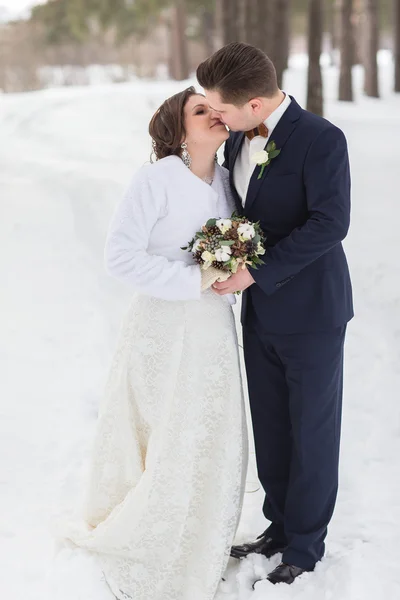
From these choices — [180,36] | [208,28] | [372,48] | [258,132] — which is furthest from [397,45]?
[258,132]

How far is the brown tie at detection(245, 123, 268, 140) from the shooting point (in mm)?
3057

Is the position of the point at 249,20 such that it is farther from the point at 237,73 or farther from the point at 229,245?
the point at 229,245

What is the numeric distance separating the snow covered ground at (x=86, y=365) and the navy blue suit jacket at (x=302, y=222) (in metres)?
1.29

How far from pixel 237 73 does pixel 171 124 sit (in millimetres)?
357

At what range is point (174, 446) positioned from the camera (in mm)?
3346

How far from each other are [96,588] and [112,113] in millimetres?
11443

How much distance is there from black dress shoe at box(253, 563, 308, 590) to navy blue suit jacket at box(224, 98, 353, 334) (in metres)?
1.15

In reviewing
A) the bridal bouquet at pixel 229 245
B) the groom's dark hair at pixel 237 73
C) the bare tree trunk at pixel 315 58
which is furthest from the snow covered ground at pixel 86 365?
the groom's dark hair at pixel 237 73

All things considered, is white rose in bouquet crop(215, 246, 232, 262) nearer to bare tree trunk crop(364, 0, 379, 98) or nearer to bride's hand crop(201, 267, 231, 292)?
bride's hand crop(201, 267, 231, 292)

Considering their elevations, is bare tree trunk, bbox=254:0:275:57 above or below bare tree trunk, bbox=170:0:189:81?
above

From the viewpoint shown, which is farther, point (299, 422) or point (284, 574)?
point (284, 574)

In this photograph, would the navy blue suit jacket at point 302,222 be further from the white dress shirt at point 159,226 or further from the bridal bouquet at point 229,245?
the white dress shirt at point 159,226

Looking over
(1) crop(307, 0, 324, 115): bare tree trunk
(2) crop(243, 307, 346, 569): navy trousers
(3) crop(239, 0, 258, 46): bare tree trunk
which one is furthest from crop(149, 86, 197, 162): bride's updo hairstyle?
(3) crop(239, 0, 258, 46): bare tree trunk

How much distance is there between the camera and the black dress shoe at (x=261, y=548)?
3.71 metres
